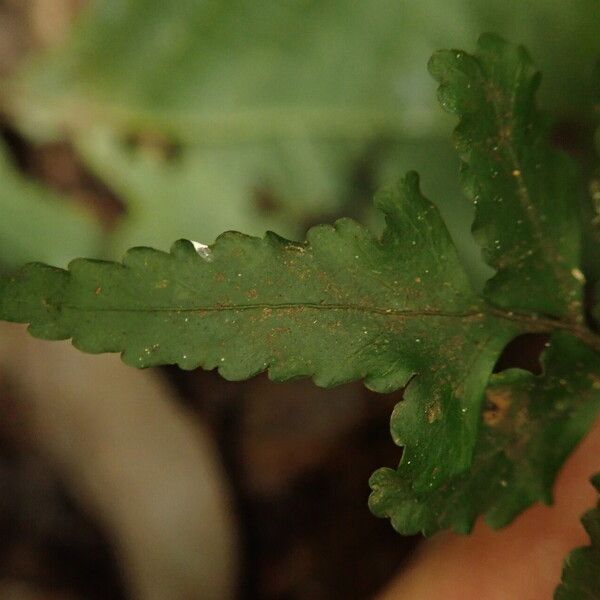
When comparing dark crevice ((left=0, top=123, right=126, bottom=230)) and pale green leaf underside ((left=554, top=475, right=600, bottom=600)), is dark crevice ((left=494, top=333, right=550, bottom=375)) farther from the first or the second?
dark crevice ((left=0, top=123, right=126, bottom=230))

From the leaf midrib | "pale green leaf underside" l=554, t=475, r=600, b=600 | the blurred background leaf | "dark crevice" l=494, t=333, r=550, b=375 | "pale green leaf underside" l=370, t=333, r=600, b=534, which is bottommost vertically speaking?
"pale green leaf underside" l=554, t=475, r=600, b=600

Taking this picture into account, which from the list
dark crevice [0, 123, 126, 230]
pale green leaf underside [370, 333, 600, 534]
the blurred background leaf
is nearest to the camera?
pale green leaf underside [370, 333, 600, 534]

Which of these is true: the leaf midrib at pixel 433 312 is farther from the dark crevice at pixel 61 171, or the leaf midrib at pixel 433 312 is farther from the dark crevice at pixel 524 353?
the dark crevice at pixel 61 171

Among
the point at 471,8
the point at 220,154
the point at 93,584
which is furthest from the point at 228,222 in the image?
the point at 93,584

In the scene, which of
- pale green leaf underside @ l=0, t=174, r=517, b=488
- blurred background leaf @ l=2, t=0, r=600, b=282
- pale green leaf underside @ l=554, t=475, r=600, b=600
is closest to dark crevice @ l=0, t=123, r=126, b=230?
blurred background leaf @ l=2, t=0, r=600, b=282

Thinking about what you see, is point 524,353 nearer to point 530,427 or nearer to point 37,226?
point 530,427

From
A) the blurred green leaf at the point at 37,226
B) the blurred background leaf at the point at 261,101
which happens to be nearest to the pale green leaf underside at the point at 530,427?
the blurred background leaf at the point at 261,101

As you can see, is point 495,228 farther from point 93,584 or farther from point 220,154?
point 93,584
